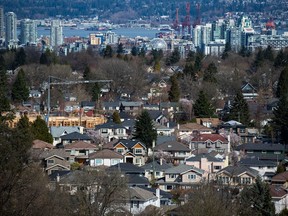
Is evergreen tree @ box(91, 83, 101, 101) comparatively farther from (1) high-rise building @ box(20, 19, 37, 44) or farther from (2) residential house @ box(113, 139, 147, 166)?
→ (1) high-rise building @ box(20, 19, 37, 44)

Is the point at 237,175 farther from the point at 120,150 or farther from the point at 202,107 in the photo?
the point at 202,107

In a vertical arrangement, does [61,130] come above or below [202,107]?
below

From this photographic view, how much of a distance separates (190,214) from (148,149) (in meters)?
6.88

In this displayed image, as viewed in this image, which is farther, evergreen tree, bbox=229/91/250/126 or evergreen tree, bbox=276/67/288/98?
evergreen tree, bbox=276/67/288/98

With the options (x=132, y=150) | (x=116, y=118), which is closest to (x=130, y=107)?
(x=116, y=118)

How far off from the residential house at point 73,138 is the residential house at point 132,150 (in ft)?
3.56

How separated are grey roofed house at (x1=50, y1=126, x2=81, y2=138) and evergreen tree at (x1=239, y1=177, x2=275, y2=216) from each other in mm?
7442

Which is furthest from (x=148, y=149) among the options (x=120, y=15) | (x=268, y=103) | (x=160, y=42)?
(x=120, y=15)

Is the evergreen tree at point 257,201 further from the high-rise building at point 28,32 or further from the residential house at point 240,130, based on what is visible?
the high-rise building at point 28,32

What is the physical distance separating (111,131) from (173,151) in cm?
258

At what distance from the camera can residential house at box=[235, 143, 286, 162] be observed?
17.7 meters

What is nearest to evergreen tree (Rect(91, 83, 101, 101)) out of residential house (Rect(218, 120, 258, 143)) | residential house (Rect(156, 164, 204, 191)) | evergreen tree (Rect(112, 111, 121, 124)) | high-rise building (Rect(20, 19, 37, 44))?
evergreen tree (Rect(112, 111, 121, 124))

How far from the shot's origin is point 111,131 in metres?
20.4

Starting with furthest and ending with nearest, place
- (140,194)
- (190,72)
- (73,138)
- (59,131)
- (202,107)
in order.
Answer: (190,72), (202,107), (59,131), (73,138), (140,194)
